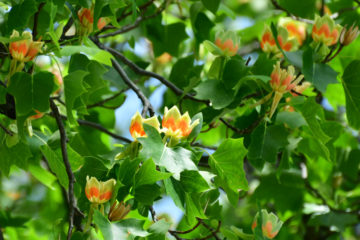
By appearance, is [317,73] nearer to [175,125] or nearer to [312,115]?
[312,115]

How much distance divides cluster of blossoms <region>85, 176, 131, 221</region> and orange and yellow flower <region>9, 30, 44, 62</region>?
1.00 ft

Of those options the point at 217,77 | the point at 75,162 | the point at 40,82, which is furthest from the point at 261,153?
the point at 40,82

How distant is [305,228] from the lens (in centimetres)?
285

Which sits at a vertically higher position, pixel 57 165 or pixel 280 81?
pixel 280 81

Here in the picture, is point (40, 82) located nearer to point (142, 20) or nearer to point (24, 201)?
point (142, 20)

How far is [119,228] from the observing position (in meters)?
1.24

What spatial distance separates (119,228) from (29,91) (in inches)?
14.4

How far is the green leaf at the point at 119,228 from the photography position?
1.20 m

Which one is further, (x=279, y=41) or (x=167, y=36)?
(x=167, y=36)

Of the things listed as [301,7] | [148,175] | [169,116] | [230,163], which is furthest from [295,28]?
[148,175]

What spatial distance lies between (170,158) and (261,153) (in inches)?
16.5

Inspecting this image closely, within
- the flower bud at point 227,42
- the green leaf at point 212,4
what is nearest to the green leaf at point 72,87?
the flower bud at point 227,42

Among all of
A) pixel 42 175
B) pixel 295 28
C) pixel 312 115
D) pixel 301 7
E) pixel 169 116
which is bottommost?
pixel 42 175

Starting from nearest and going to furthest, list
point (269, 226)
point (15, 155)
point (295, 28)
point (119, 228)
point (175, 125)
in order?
point (119, 228) → point (175, 125) → point (269, 226) → point (15, 155) → point (295, 28)
